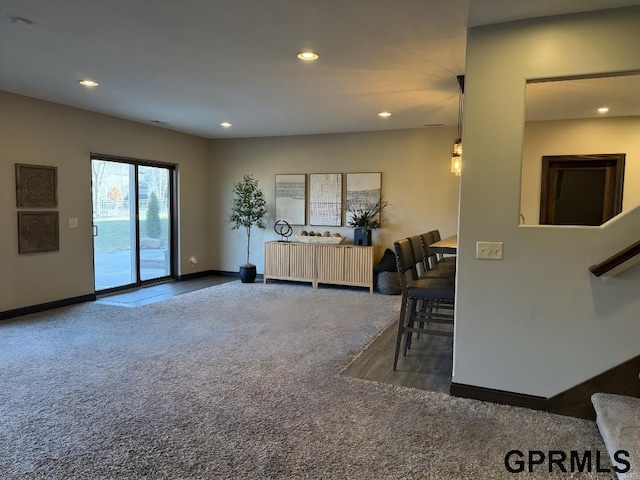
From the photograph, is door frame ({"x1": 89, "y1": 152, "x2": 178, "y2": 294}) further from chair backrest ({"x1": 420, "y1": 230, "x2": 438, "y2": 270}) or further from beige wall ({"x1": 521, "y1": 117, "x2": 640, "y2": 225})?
beige wall ({"x1": 521, "y1": 117, "x2": 640, "y2": 225})

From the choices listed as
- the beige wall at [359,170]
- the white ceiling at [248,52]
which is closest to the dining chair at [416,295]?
the white ceiling at [248,52]

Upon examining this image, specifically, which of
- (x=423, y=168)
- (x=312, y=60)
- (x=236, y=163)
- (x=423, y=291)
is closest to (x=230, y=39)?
(x=312, y=60)

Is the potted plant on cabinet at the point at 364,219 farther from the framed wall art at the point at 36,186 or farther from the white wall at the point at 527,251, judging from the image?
the framed wall art at the point at 36,186

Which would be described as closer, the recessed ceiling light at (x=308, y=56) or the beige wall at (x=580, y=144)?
the recessed ceiling light at (x=308, y=56)

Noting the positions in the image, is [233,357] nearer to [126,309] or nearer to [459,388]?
[459,388]

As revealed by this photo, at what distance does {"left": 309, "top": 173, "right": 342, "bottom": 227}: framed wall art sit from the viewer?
22.7 feet

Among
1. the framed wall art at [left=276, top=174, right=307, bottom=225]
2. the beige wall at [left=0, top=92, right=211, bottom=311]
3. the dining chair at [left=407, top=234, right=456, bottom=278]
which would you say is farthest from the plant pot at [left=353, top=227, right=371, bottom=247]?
the beige wall at [left=0, top=92, right=211, bottom=311]

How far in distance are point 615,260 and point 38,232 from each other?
5.51 meters

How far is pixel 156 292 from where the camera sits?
6.24 m

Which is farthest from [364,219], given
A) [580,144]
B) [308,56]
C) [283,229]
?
[308,56]

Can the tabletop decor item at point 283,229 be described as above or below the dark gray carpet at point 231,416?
above

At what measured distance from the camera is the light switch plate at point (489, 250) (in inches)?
109

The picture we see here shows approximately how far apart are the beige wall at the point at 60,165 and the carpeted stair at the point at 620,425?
5.47 m

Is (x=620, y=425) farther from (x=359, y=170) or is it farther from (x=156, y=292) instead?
(x=156, y=292)
